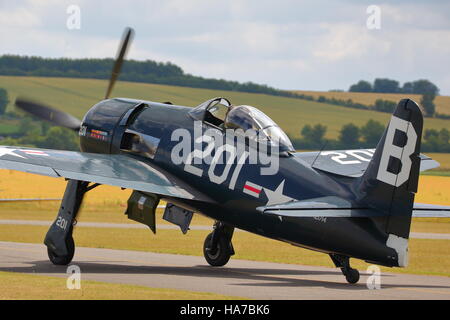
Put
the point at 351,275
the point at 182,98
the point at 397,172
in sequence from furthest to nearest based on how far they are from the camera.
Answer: the point at 182,98
the point at 351,275
the point at 397,172

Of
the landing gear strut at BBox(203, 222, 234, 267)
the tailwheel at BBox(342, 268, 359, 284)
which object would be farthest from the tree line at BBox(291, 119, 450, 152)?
the tailwheel at BBox(342, 268, 359, 284)

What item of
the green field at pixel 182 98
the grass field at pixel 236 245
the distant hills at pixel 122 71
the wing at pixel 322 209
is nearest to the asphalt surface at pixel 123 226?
the grass field at pixel 236 245

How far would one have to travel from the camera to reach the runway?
1573 centimetres

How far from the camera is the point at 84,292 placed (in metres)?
14.6

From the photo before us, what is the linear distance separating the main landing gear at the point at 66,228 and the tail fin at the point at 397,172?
22.1 feet

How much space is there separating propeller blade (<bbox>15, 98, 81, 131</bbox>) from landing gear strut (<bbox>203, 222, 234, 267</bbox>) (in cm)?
482

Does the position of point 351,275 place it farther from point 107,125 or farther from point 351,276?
point 107,125

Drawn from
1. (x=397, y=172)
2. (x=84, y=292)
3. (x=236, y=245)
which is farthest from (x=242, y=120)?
(x=236, y=245)

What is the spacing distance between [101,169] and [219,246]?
12.4ft

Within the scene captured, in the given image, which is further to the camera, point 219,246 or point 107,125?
point 219,246

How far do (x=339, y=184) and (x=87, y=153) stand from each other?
22.2ft

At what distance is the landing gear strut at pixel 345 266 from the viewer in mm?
17150

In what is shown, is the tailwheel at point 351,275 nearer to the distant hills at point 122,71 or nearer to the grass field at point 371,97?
the distant hills at point 122,71
